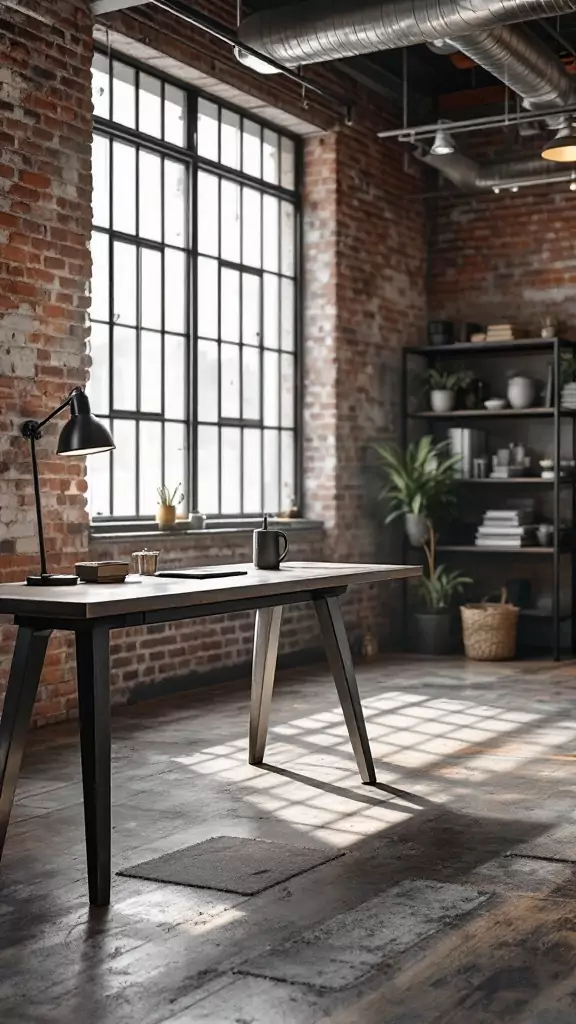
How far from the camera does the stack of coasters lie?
431 cm

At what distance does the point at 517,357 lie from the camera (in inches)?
384

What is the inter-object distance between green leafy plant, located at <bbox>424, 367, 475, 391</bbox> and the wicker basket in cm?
183

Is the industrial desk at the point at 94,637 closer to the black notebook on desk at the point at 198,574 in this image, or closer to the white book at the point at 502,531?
the black notebook on desk at the point at 198,574

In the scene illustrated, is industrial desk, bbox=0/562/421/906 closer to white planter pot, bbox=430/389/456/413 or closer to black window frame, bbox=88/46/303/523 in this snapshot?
black window frame, bbox=88/46/303/523

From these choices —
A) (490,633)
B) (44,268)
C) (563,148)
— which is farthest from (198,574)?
(490,633)

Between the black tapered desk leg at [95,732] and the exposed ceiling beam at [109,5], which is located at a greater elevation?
the exposed ceiling beam at [109,5]

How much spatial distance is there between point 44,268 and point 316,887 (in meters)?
3.72

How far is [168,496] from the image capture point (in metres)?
7.55

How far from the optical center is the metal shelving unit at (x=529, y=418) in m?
8.91

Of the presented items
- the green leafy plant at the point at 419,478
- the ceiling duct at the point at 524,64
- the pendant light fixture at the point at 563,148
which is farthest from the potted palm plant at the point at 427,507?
the ceiling duct at the point at 524,64

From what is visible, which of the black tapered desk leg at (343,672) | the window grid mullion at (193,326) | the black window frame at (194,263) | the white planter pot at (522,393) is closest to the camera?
the black tapered desk leg at (343,672)

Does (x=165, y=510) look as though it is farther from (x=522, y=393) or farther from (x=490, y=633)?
(x=522, y=393)

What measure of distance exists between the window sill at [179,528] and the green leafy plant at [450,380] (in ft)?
5.62

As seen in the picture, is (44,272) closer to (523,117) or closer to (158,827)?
(158,827)
